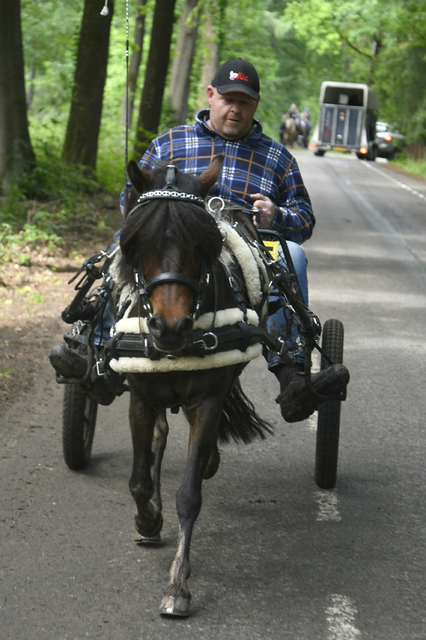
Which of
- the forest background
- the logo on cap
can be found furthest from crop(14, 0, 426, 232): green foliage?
the logo on cap

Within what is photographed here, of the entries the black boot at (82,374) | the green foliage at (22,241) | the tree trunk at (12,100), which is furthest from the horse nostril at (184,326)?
the tree trunk at (12,100)

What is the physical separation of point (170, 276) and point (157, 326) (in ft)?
0.75

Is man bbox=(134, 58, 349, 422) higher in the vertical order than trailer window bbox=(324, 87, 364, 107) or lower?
lower

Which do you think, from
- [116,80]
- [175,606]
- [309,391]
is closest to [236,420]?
[309,391]

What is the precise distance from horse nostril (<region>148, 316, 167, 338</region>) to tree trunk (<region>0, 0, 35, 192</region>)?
1070cm

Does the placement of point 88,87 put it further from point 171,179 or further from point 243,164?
point 171,179

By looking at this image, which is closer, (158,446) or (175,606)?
(175,606)

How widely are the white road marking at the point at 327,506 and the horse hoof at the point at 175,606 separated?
1.36 meters

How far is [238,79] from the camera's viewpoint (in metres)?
4.79

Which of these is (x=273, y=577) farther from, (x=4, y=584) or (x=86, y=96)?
(x=86, y=96)

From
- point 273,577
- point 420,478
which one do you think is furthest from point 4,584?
point 420,478

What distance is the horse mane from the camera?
345 cm

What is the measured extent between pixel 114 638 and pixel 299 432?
3192 mm

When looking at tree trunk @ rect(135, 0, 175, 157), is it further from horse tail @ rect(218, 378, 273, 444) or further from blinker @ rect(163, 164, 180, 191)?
blinker @ rect(163, 164, 180, 191)
